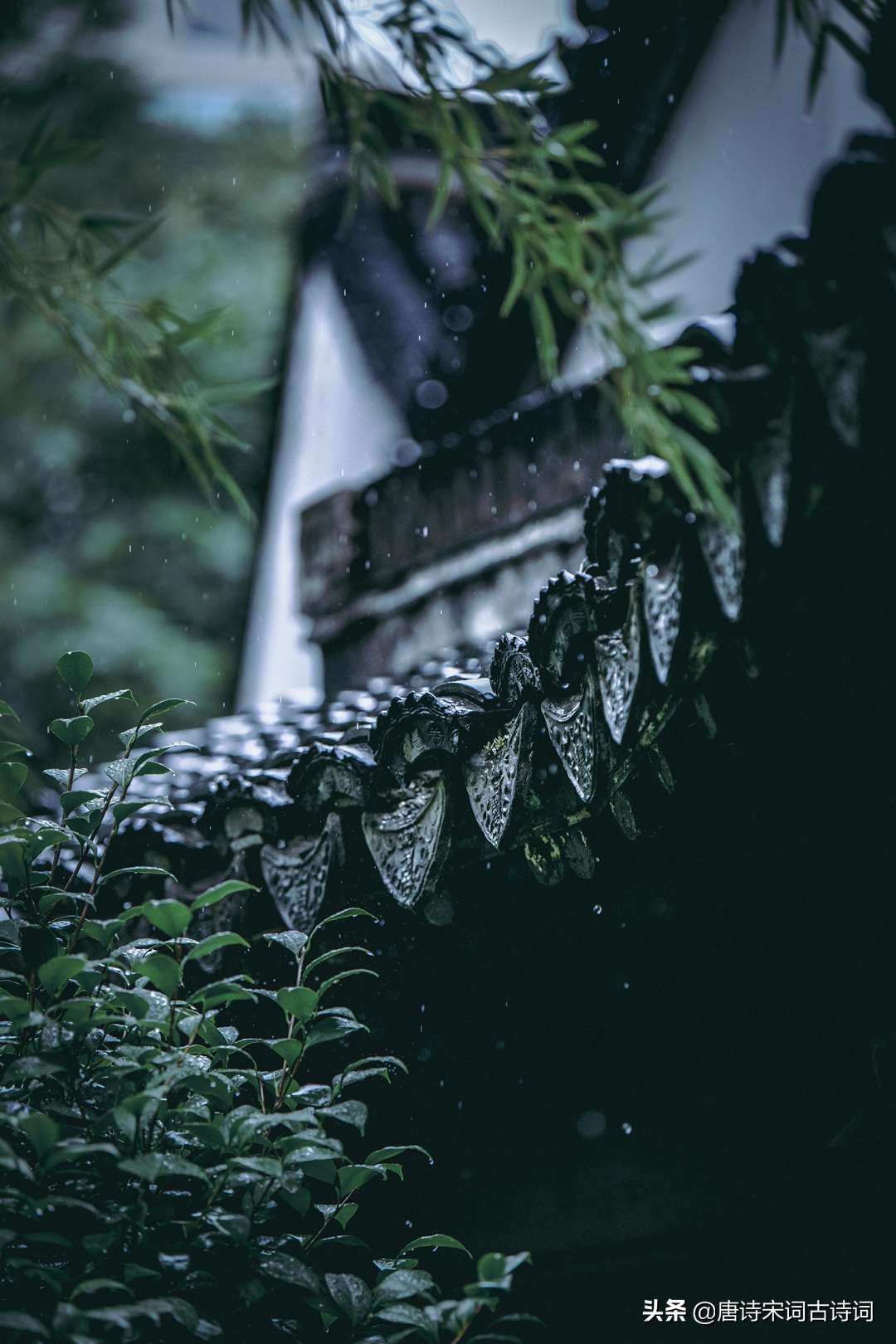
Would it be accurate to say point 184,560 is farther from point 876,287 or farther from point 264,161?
→ point 876,287

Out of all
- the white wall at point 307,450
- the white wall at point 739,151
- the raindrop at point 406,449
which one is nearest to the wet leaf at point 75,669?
the white wall at point 739,151

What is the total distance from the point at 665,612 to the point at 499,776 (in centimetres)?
49

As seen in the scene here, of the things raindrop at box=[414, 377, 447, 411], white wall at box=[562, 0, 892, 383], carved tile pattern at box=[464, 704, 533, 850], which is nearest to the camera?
carved tile pattern at box=[464, 704, 533, 850]

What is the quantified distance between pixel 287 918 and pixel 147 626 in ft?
33.1

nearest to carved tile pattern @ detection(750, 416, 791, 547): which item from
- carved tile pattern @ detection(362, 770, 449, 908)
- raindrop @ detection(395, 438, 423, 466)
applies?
carved tile pattern @ detection(362, 770, 449, 908)

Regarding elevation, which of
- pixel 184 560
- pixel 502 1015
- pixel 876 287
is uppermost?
pixel 184 560

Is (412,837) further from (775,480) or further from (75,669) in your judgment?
(775,480)

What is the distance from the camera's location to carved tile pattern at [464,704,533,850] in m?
1.94

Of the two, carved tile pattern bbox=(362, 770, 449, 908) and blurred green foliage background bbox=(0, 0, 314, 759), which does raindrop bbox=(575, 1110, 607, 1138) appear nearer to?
carved tile pattern bbox=(362, 770, 449, 908)

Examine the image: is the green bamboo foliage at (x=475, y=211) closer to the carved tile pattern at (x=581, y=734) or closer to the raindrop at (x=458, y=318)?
the carved tile pattern at (x=581, y=734)

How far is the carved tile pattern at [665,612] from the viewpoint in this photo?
1621mm

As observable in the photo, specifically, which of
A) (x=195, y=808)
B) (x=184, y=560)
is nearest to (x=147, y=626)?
(x=184, y=560)

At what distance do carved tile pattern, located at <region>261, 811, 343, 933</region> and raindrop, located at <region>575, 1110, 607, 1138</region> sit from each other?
102 cm

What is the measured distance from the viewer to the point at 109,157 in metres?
13.0
